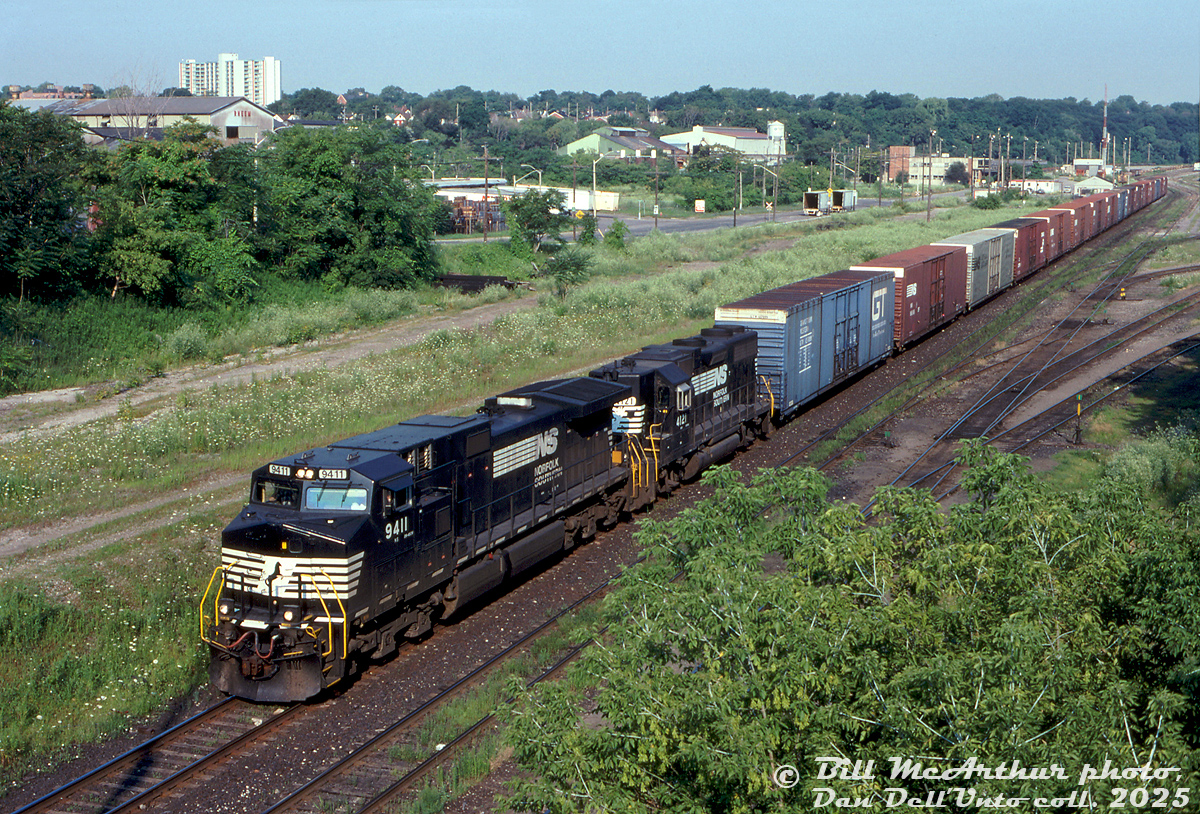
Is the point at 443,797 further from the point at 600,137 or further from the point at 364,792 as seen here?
the point at 600,137

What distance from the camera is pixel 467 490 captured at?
16781mm

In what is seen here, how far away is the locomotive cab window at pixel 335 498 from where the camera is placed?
14.3m

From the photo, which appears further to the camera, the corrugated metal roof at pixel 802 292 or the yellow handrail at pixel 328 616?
the corrugated metal roof at pixel 802 292

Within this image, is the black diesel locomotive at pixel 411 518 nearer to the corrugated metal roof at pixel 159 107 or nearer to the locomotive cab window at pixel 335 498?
the locomotive cab window at pixel 335 498

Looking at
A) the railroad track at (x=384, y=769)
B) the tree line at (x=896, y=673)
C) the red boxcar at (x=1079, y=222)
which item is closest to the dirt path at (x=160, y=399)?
the railroad track at (x=384, y=769)

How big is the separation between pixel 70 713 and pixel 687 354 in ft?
48.2

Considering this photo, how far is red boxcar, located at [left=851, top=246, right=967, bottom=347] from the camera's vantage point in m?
38.2

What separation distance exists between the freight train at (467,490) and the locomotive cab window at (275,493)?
3 cm

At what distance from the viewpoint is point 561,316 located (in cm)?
4650

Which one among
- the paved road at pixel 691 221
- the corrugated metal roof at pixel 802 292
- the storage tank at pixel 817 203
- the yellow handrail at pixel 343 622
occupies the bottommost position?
the yellow handrail at pixel 343 622

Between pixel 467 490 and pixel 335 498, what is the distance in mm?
2823

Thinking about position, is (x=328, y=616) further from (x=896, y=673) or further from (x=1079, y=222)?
(x=1079, y=222)

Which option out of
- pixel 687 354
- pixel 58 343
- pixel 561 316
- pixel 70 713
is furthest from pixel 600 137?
pixel 70 713

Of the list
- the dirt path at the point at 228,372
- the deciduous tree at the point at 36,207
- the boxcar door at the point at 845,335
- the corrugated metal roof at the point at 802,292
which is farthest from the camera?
the deciduous tree at the point at 36,207
